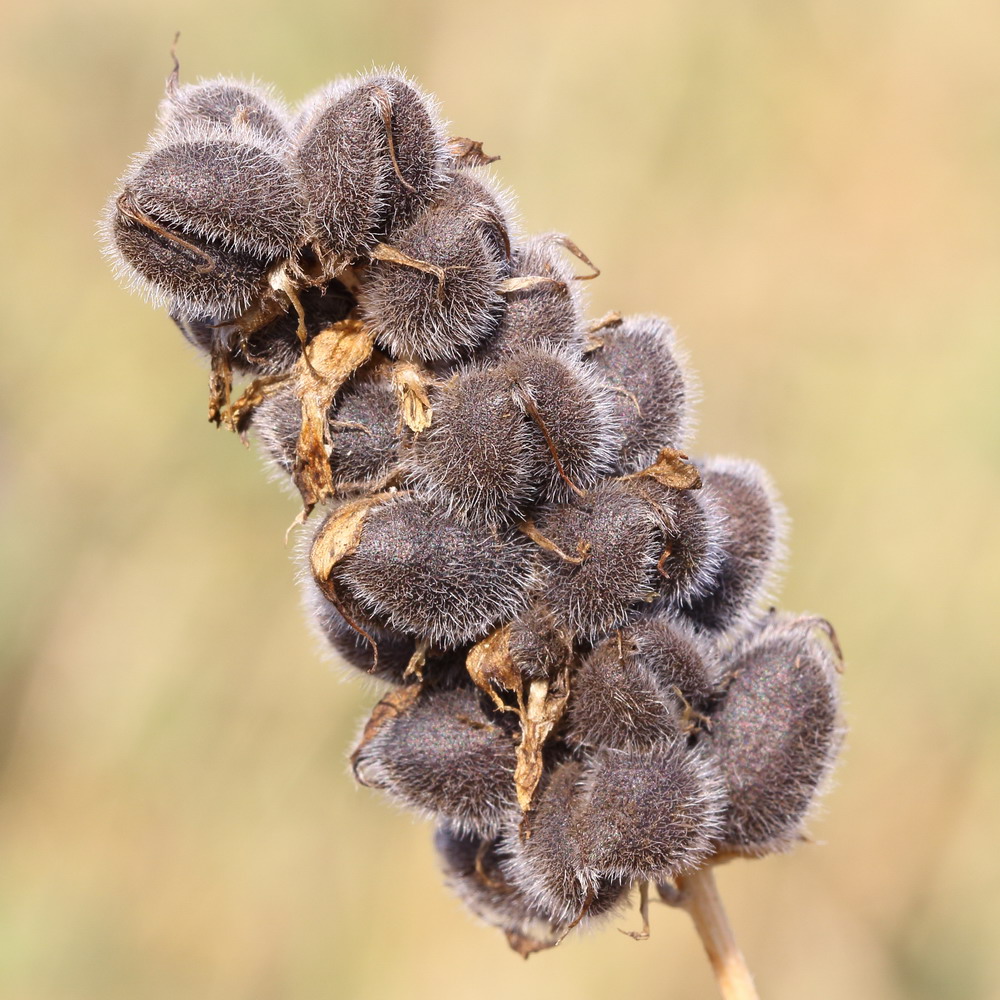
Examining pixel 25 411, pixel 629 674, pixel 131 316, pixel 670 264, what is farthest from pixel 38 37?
pixel 629 674

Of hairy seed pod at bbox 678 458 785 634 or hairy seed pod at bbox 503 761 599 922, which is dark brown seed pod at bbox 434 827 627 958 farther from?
hairy seed pod at bbox 678 458 785 634

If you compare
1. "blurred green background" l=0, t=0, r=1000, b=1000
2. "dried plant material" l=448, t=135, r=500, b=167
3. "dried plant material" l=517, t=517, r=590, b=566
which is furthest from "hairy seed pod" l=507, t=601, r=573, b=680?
"blurred green background" l=0, t=0, r=1000, b=1000

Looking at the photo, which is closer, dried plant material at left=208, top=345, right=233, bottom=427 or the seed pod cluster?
the seed pod cluster

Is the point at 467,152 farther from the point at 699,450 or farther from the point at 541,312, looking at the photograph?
the point at 699,450

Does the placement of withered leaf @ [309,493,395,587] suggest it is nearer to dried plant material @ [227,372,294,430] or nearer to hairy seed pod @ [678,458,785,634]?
dried plant material @ [227,372,294,430]

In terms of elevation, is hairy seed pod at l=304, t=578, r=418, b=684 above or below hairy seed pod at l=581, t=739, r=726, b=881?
below

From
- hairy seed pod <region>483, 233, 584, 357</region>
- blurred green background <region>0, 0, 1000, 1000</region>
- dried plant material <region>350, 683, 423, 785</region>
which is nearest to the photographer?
hairy seed pod <region>483, 233, 584, 357</region>

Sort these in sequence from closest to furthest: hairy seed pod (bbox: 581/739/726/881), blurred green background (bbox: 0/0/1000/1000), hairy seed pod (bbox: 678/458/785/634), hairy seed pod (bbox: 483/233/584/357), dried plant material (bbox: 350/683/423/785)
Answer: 1. hairy seed pod (bbox: 581/739/726/881)
2. hairy seed pod (bbox: 483/233/584/357)
3. dried plant material (bbox: 350/683/423/785)
4. hairy seed pod (bbox: 678/458/785/634)
5. blurred green background (bbox: 0/0/1000/1000)
